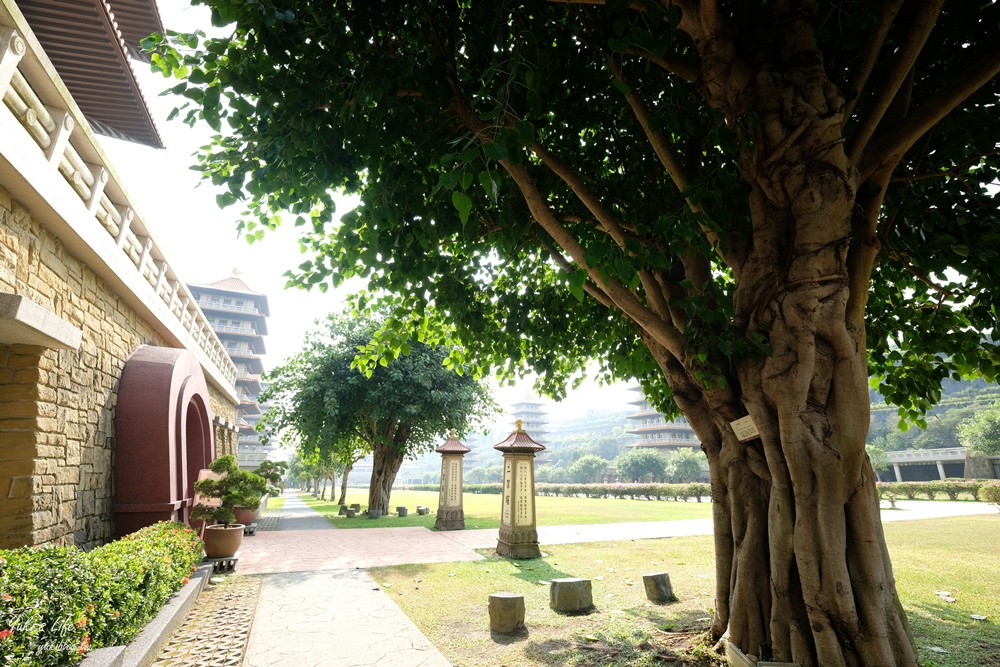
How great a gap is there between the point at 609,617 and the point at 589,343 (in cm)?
330

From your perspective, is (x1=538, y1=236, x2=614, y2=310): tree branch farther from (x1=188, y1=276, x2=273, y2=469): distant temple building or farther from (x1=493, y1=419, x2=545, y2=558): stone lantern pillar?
(x1=188, y1=276, x2=273, y2=469): distant temple building

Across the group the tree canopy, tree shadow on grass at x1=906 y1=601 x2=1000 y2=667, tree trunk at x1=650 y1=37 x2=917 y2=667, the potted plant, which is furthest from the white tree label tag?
the tree canopy

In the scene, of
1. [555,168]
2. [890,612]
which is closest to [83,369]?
[555,168]

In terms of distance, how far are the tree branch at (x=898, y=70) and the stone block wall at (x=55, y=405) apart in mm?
6662

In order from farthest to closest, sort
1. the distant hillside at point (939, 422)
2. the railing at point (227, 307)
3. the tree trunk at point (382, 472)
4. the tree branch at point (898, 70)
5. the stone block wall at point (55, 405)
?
the distant hillside at point (939, 422) < the railing at point (227, 307) < the tree trunk at point (382, 472) < the stone block wall at point (55, 405) < the tree branch at point (898, 70)

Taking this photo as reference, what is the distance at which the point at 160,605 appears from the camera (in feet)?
16.9

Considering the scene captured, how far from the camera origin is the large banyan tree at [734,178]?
3387mm

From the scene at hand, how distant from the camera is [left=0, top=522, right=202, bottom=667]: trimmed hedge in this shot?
279 cm

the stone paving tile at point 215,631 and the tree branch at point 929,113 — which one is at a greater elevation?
the tree branch at point 929,113

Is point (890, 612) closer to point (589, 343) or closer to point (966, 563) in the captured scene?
point (589, 343)

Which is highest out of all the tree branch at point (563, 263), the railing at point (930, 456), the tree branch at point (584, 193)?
the tree branch at point (584, 193)

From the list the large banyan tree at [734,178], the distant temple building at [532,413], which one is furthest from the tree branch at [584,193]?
the distant temple building at [532,413]

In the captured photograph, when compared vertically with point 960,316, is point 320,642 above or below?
below

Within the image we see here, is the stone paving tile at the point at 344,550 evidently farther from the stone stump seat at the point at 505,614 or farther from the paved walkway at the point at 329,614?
the stone stump seat at the point at 505,614
